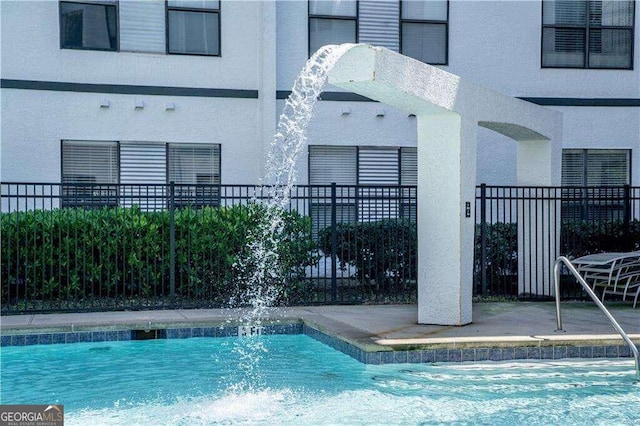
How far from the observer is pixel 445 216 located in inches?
421

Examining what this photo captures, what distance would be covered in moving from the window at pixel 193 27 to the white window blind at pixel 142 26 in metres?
0.16

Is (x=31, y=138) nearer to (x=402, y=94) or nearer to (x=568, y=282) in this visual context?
(x=402, y=94)

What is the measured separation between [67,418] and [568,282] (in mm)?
9245

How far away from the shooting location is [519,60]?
17.2m

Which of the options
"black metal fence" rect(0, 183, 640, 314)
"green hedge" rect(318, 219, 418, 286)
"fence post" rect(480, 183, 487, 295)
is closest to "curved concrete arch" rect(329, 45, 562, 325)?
"fence post" rect(480, 183, 487, 295)

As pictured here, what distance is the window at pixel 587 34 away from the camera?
57.4ft

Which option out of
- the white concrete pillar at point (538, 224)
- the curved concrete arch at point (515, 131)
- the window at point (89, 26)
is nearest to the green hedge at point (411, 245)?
the white concrete pillar at point (538, 224)

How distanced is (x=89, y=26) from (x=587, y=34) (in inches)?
372

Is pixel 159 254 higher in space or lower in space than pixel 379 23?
lower

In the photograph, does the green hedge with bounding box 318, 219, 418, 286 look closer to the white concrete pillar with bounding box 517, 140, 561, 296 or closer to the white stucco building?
the white concrete pillar with bounding box 517, 140, 561, 296

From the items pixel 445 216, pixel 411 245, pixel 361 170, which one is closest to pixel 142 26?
pixel 361 170

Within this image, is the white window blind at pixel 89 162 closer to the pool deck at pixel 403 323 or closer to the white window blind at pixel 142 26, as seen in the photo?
the white window blind at pixel 142 26

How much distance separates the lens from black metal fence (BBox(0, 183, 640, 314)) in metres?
12.6

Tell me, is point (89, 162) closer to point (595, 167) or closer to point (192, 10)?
point (192, 10)
